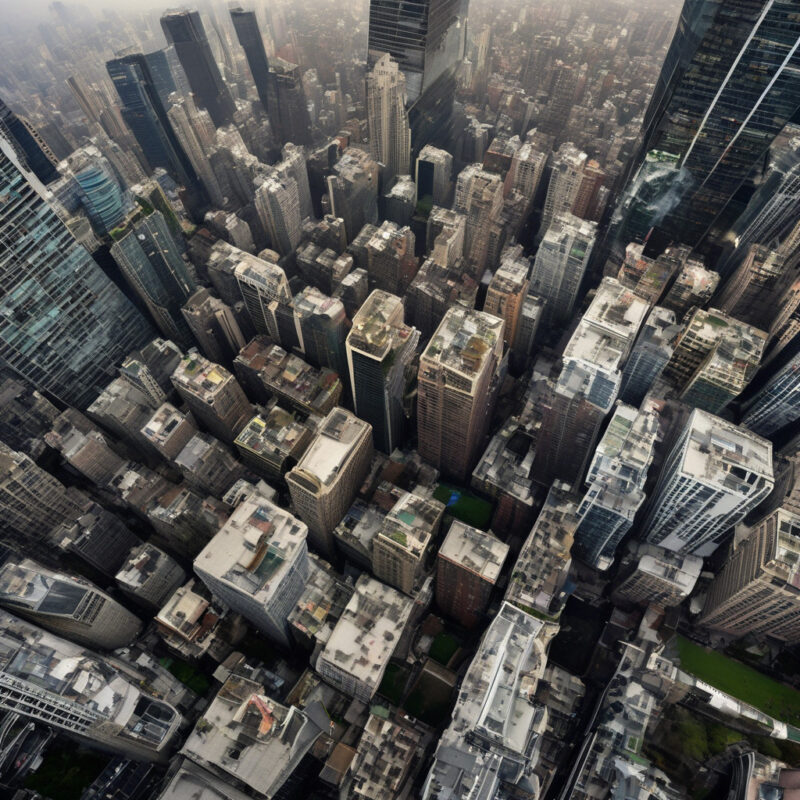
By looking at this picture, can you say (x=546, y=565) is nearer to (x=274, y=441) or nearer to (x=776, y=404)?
(x=274, y=441)

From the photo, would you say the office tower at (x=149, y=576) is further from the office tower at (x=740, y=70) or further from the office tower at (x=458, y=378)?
the office tower at (x=740, y=70)

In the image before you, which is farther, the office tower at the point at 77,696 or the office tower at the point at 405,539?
the office tower at the point at 405,539

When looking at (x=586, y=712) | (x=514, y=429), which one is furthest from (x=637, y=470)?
(x=586, y=712)

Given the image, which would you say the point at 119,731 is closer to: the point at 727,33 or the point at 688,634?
the point at 688,634

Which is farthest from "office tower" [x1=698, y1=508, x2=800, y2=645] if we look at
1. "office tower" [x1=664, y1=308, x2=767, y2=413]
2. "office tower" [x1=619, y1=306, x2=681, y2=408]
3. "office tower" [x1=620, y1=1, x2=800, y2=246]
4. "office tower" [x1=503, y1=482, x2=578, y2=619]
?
"office tower" [x1=620, y1=1, x2=800, y2=246]

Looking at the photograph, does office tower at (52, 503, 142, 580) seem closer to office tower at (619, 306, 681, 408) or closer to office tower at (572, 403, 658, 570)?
office tower at (572, 403, 658, 570)

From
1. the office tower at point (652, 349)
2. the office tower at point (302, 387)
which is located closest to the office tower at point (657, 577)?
the office tower at point (652, 349)
